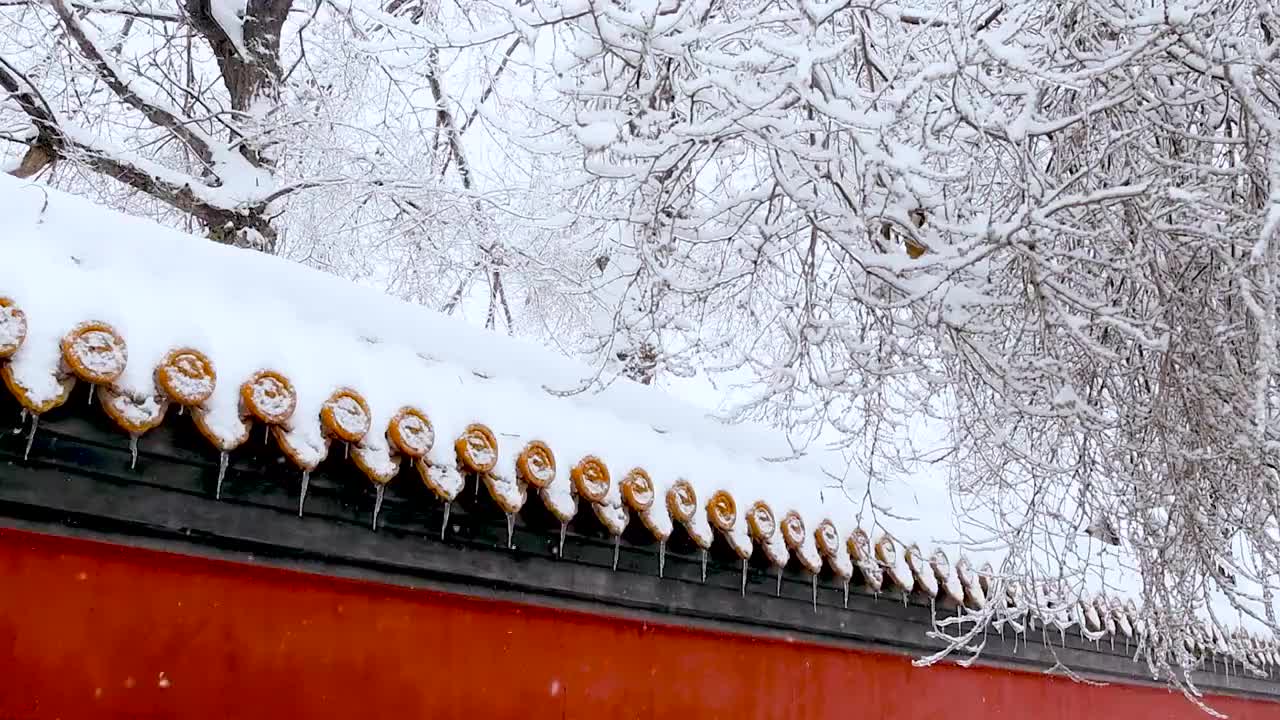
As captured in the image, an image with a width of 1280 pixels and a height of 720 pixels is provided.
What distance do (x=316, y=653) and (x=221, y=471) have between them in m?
0.58

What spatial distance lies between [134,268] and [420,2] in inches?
245

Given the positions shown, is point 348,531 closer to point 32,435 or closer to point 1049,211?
point 32,435

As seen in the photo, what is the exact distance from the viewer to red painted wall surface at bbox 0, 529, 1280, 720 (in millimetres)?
2020

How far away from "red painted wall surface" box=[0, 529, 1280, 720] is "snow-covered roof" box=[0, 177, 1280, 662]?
1.14ft

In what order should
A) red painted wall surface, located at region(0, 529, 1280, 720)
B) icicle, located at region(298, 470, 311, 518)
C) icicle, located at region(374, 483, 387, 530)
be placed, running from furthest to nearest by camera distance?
1. icicle, located at region(374, 483, 387, 530)
2. icicle, located at region(298, 470, 311, 518)
3. red painted wall surface, located at region(0, 529, 1280, 720)

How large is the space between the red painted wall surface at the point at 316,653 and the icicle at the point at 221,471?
7.4 inches

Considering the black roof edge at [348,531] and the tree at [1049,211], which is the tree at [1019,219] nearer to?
the tree at [1049,211]

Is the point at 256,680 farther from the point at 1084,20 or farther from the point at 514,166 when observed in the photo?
the point at 514,166

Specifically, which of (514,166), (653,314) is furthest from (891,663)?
(514,166)

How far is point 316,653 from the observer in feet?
7.84

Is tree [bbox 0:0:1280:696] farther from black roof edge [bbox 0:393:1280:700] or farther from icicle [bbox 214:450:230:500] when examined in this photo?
icicle [bbox 214:450:230:500]

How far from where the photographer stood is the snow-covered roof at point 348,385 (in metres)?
1.93

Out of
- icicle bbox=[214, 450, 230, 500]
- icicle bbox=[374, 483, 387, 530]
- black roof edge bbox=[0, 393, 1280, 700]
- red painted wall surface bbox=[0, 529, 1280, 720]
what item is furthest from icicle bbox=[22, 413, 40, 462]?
icicle bbox=[374, 483, 387, 530]

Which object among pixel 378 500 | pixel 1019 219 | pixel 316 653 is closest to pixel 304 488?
pixel 378 500
